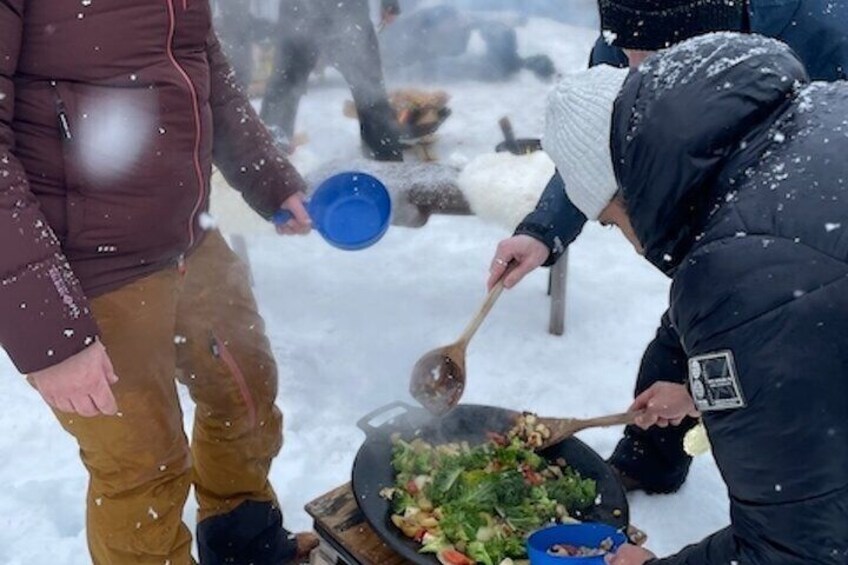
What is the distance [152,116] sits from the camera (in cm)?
229

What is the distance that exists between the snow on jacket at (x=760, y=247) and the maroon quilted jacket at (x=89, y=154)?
4.06 feet

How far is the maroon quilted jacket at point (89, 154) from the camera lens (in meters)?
2.03

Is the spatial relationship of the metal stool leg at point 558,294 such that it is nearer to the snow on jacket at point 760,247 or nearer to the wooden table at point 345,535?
the wooden table at point 345,535

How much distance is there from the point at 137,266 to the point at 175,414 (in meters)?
0.43

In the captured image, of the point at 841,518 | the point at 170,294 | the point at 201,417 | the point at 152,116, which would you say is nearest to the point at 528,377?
the point at 201,417

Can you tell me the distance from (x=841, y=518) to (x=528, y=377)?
2.74 m

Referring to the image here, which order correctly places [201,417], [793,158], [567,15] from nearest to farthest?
[793,158] → [201,417] → [567,15]

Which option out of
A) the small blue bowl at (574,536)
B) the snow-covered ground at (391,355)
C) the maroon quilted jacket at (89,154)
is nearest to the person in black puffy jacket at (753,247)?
the small blue bowl at (574,536)

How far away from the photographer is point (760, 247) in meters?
1.46

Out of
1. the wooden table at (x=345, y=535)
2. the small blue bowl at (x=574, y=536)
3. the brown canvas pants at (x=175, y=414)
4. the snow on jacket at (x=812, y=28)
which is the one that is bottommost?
the wooden table at (x=345, y=535)

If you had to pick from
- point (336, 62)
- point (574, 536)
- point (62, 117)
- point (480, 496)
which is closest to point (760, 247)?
point (574, 536)

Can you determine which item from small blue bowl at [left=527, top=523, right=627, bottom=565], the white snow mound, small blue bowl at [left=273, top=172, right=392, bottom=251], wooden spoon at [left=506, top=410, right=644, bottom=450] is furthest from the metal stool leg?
small blue bowl at [left=527, top=523, right=627, bottom=565]

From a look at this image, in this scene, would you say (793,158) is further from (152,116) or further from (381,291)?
(381,291)

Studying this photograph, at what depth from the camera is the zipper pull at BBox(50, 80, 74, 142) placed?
7.00 feet
